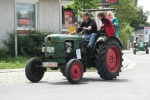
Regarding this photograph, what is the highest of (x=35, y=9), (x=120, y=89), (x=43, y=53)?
(x=35, y=9)

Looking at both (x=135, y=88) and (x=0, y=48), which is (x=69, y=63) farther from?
(x=0, y=48)

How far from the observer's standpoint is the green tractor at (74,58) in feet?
41.5

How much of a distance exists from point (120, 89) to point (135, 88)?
1.45 feet

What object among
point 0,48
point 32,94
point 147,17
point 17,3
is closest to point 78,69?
point 32,94

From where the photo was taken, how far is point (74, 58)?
1324 centimetres

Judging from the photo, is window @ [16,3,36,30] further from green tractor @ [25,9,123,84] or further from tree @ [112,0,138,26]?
tree @ [112,0,138,26]

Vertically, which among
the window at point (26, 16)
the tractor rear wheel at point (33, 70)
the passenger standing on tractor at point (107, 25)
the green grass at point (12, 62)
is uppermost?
the window at point (26, 16)

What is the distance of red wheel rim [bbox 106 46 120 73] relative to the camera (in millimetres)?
13852

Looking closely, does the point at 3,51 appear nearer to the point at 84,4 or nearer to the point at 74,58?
the point at 84,4

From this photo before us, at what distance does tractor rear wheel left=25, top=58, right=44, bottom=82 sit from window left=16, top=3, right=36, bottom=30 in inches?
427

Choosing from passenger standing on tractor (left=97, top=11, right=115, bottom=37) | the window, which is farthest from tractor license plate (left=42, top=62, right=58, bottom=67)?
the window

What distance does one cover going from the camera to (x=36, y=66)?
520 inches

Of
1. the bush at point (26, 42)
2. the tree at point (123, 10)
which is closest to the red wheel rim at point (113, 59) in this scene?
the bush at point (26, 42)

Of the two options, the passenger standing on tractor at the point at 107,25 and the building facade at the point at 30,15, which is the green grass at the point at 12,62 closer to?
the building facade at the point at 30,15
